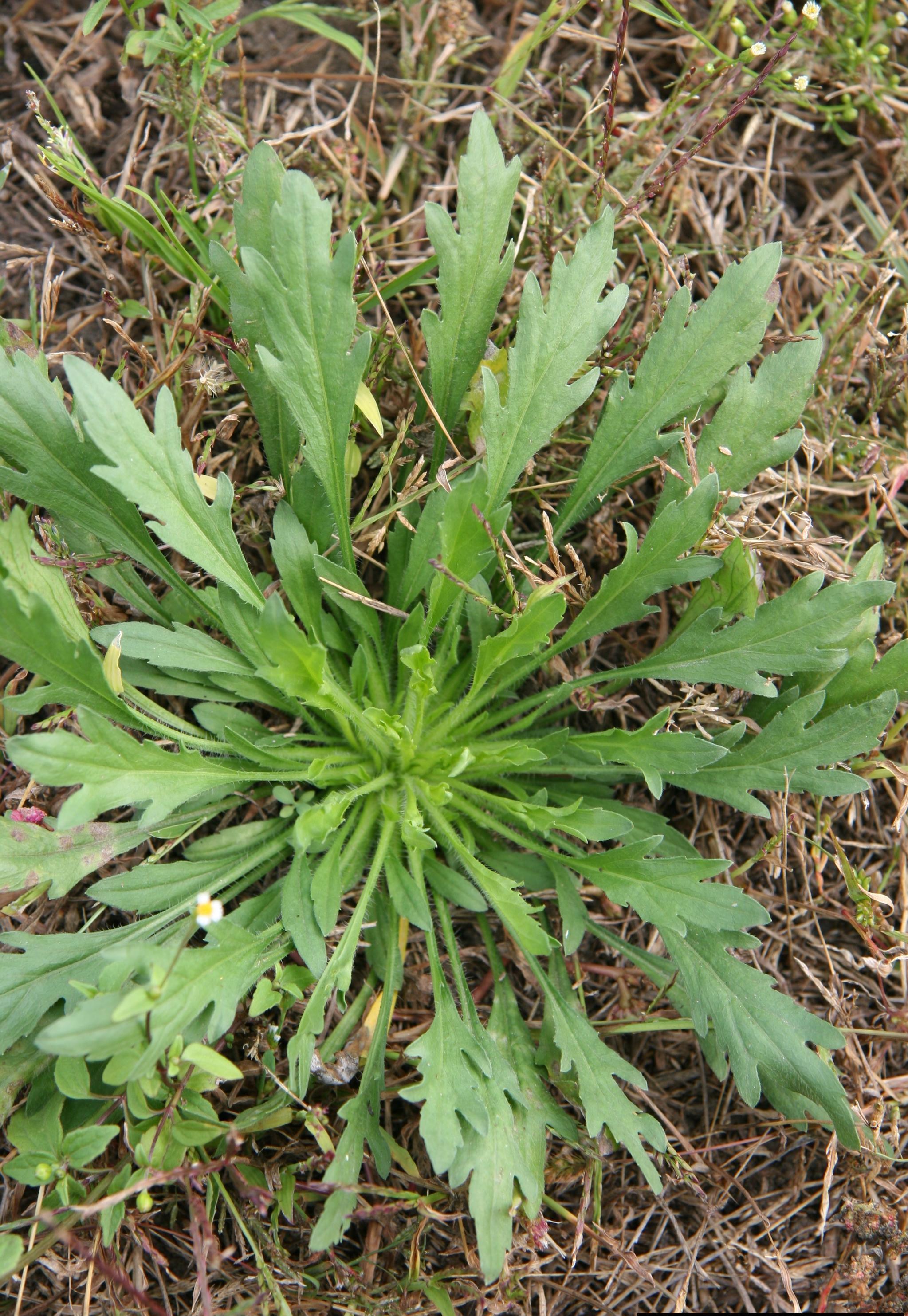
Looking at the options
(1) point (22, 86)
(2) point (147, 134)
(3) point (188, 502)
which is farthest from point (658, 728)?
(1) point (22, 86)

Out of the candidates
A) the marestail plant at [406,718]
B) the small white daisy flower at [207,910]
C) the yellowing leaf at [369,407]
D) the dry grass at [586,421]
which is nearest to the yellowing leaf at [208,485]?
the marestail plant at [406,718]

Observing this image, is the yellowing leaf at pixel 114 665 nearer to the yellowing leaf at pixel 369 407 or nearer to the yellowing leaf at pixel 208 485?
the yellowing leaf at pixel 208 485

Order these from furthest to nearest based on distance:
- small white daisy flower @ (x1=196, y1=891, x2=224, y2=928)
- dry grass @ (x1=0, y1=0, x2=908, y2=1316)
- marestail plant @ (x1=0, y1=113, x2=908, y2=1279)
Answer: dry grass @ (x1=0, y1=0, x2=908, y2=1316) < marestail plant @ (x1=0, y1=113, x2=908, y2=1279) < small white daisy flower @ (x1=196, y1=891, x2=224, y2=928)

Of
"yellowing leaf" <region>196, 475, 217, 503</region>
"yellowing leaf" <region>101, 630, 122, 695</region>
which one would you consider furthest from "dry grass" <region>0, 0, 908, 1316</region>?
"yellowing leaf" <region>101, 630, 122, 695</region>

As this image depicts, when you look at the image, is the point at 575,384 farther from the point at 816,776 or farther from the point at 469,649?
the point at 816,776

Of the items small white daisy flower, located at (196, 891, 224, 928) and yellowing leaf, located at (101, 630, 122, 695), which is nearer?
small white daisy flower, located at (196, 891, 224, 928)

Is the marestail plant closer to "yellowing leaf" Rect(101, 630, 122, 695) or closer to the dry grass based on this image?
"yellowing leaf" Rect(101, 630, 122, 695)
